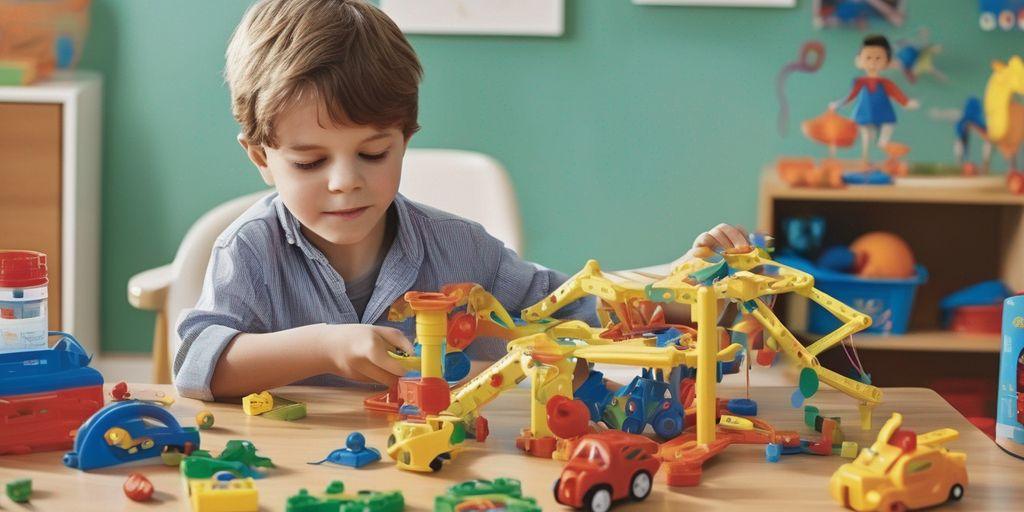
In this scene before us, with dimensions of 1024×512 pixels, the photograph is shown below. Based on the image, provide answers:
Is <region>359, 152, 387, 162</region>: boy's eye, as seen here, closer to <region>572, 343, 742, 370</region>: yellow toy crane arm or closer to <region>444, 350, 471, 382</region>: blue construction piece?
<region>444, 350, 471, 382</region>: blue construction piece

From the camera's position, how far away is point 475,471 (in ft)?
3.26

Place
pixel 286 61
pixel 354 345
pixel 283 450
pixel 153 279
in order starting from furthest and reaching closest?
pixel 153 279 → pixel 286 61 → pixel 354 345 → pixel 283 450

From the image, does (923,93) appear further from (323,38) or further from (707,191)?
(323,38)

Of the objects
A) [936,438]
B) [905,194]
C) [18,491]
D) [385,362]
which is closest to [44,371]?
[18,491]

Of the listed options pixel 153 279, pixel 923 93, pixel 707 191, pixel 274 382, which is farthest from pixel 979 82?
pixel 274 382

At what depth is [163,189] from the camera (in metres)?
2.96

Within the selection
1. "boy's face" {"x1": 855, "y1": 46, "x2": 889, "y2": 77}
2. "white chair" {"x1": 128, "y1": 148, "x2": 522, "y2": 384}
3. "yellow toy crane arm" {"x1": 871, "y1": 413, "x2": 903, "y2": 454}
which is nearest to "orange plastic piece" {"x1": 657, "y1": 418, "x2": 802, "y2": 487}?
"yellow toy crane arm" {"x1": 871, "y1": 413, "x2": 903, "y2": 454}

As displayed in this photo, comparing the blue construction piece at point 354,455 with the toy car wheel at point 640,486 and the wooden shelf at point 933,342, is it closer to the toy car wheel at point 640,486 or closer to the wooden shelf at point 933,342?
the toy car wheel at point 640,486

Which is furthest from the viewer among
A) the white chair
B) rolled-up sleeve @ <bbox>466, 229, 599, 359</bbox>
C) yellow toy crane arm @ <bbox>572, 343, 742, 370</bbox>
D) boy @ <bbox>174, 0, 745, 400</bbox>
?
the white chair

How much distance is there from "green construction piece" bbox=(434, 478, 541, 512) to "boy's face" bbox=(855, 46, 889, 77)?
1.84 metres

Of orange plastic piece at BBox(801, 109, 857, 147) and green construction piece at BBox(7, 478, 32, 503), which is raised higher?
orange plastic piece at BBox(801, 109, 857, 147)

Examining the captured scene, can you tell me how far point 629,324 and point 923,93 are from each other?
6.24 ft

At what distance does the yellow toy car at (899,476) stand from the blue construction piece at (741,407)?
0.74 feet

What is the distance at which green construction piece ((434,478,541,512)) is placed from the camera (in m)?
0.87
